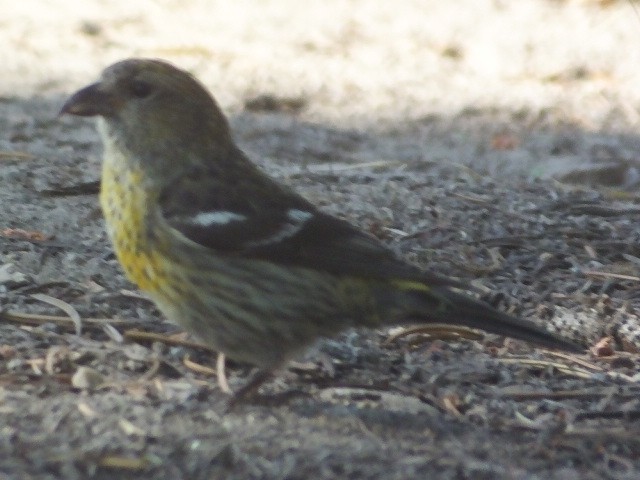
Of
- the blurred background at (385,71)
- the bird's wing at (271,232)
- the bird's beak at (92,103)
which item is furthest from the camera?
the blurred background at (385,71)

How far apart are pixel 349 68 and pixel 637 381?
4.90 metres

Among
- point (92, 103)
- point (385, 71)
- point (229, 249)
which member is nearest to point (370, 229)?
point (229, 249)

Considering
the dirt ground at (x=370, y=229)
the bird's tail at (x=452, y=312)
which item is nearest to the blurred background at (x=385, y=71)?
the dirt ground at (x=370, y=229)

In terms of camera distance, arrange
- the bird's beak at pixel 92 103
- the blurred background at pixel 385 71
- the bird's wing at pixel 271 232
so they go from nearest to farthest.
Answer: the bird's wing at pixel 271 232
the bird's beak at pixel 92 103
the blurred background at pixel 385 71

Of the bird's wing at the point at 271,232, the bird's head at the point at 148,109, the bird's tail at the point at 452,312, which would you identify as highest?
the bird's head at the point at 148,109

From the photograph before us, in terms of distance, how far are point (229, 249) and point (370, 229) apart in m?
1.38

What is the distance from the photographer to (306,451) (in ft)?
10.9

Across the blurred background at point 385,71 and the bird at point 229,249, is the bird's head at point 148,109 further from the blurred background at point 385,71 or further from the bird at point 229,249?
the blurred background at point 385,71

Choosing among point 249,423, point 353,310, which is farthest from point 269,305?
point 249,423

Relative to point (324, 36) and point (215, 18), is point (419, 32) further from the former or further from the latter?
point (215, 18)

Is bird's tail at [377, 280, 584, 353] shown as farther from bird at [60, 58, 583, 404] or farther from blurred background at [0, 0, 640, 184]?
blurred background at [0, 0, 640, 184]

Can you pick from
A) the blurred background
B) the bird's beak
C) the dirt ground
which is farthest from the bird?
the blurred background

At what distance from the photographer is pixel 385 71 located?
8695mm

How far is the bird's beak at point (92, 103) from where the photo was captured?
4117 mm
